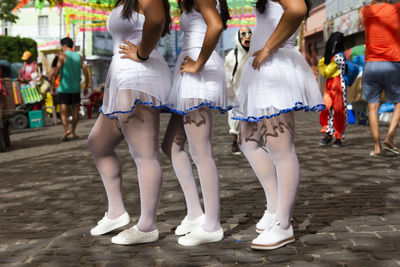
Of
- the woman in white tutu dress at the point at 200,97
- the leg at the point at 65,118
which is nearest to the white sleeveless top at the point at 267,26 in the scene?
the woman in white tutu dress at the point at 200,97

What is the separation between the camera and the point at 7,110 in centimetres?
1075

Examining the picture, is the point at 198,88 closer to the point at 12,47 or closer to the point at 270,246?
the point at 270,246

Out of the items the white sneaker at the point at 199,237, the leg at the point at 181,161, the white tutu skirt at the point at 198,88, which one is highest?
the white tutu skirt at the point at 198,88

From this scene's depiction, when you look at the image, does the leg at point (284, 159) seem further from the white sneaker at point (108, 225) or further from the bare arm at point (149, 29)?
the white sneaker at point (108, 225)

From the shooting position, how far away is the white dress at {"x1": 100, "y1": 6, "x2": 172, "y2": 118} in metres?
3.53

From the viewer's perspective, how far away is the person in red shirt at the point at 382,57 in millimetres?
7727

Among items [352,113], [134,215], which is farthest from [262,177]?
[352,113]

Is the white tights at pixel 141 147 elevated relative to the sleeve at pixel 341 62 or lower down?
lower down

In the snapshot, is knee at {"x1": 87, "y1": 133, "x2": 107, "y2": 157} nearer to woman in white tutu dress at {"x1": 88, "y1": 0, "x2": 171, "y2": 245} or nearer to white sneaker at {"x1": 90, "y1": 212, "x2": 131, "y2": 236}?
woman in white tutu dress at {"x1": 88, "y1": 0, "x2": 171, "y2": 245}

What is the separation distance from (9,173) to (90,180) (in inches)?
59.6

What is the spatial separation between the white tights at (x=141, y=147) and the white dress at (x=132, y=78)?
2.7 inches

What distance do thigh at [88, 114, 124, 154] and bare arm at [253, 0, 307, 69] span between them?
101 centimetres

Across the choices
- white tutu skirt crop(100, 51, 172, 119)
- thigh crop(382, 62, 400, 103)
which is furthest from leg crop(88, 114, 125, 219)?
thigh crop(382, 62, 400, 103)

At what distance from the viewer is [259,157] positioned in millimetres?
3787
